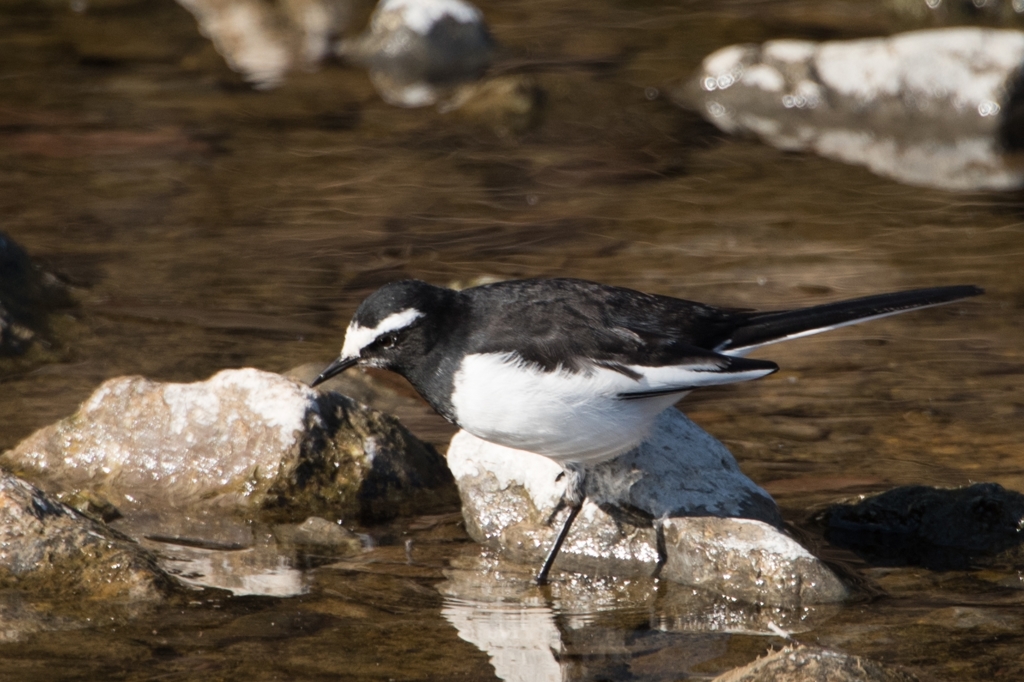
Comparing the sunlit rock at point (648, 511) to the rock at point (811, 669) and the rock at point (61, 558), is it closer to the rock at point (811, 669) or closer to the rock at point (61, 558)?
the rock at point (811, 669)

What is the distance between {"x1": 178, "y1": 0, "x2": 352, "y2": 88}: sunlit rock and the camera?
1357cm

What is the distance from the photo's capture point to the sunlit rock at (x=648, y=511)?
532 centimetres

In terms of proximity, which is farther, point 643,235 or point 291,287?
point 643,235

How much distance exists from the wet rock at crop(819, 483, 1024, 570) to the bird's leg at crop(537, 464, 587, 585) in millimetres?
1148

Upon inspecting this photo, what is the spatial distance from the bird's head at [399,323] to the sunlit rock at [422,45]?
26.4ft

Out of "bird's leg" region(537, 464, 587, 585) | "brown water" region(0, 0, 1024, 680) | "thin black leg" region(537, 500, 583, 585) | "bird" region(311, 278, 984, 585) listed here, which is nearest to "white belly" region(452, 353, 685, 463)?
"bird" region(311, 278, 984, 585)

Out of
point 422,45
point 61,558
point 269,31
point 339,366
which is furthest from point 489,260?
point 269,31

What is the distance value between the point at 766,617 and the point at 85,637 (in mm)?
2546

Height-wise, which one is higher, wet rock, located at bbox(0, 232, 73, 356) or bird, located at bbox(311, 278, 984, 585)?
bird, located at bbox(311, 278, 984, 585)

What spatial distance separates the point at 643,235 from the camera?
9.66 metres

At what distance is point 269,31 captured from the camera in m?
14.6

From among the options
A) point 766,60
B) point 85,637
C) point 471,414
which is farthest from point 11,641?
point 766,60

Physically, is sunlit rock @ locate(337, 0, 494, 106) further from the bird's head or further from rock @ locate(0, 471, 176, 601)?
rock @ locate(0, 471, 176, 601)

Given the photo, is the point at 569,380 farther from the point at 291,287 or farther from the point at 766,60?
the point at 766,60
